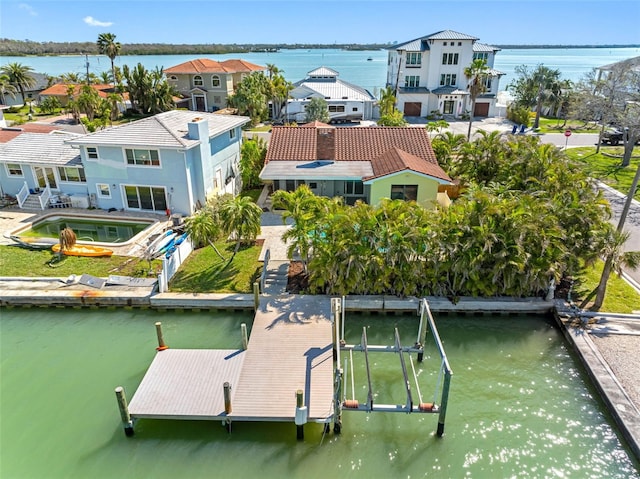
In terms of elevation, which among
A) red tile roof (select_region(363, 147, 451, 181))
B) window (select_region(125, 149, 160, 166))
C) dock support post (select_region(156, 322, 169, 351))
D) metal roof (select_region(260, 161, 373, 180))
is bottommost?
dock support post (select_region(156, 322, 169, 351))

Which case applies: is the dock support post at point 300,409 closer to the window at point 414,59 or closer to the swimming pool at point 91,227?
the swimming pool at point 91,227

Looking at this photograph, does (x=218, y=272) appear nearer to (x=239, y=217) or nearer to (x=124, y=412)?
(x=239, y=217)

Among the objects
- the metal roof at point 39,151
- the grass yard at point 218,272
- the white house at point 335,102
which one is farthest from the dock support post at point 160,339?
the white house at point 335,102

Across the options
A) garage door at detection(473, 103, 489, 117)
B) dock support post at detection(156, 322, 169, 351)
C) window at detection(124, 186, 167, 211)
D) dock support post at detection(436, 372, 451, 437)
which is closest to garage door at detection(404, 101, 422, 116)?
garage door at detection(473, 103, 489, 117)

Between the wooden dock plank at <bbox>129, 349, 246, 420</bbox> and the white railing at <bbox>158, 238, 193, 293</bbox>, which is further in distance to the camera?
the white railing at <bbox>158, 238, 193, 293</bbox>

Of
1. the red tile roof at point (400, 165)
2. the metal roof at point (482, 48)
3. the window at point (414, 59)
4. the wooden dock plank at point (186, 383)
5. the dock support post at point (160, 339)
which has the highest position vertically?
the metal roof at point (482, 48)

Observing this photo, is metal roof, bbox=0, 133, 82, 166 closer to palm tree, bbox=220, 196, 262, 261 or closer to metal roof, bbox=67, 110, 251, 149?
metal roof, bbox=67, 110, 251, 149

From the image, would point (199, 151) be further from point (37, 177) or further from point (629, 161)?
point (629, 161)

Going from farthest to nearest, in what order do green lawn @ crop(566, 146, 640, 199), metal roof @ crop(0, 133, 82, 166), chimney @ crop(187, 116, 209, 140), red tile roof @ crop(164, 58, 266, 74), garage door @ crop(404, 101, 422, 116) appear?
red tile roof @ crop(164, 58, 266, 74) → garage door @ crop(404, 101, 422, 116) → green lawn @ crop(566, 146, 640, 199) → metal roof @ crop(0, 133, 82, 166) → chimney @ crop(187, 116, 209, 140)
